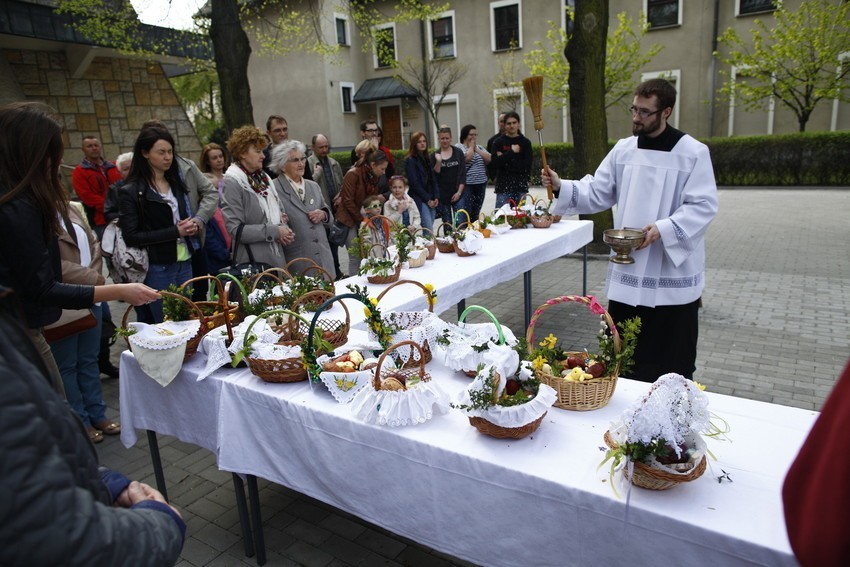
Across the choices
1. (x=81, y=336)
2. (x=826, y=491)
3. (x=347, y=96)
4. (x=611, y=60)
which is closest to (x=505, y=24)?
(x=611, y=60)

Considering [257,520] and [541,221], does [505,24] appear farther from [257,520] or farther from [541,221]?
[257,520]

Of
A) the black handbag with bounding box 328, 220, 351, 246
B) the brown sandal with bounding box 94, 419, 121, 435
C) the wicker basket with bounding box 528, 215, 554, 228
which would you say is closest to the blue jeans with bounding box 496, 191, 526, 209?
the wicker basket with bounding box 528, 215, 554, 228

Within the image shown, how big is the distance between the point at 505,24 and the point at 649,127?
68.0 ft

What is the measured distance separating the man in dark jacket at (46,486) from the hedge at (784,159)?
518 inches

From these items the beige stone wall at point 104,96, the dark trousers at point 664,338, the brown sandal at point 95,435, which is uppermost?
the beige stone wall at point 104,96

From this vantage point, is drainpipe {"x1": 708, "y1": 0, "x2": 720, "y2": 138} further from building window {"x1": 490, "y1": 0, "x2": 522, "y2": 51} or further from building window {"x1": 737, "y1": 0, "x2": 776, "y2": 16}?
building window {"x1": 490, "y1": 0, "x2": 522, "y2": 51}

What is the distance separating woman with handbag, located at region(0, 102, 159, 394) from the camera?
237 centimetres

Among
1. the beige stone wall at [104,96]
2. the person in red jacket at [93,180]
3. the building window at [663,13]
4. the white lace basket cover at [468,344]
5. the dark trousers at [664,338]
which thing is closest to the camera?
the white lace basket cover at [468,344]

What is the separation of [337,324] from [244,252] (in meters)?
1.81

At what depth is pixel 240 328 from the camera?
8.97ft

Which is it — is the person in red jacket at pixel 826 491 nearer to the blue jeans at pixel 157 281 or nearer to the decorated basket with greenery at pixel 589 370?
the decorated basket with greenery at pixel 589 370

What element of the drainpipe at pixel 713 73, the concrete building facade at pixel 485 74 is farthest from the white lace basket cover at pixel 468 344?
the drainpipe at pixel 713 73

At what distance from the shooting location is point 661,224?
3.02 metres

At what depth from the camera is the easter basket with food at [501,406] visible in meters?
1.79
